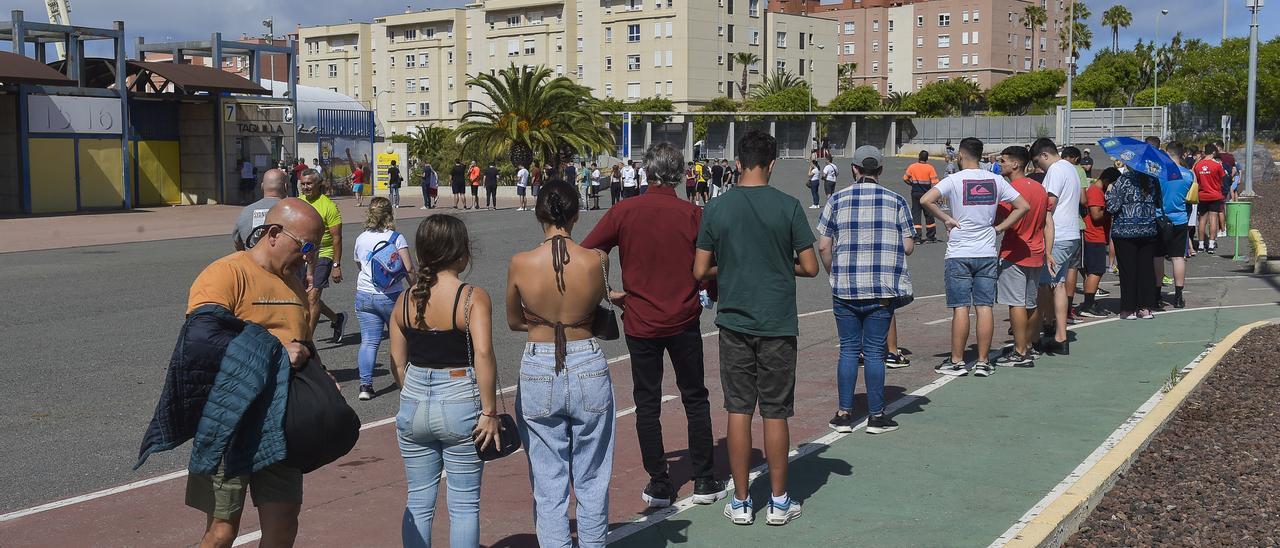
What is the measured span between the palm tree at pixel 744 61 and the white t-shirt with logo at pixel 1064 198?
87.8 m

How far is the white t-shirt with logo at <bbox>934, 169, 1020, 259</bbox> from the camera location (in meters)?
8.37

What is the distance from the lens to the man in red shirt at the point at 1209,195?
59.3 ft

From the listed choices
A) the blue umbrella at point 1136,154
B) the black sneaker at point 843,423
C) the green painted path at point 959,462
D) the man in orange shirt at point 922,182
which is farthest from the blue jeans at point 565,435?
the man in orange shirt at point 922,182

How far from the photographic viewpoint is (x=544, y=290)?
4594 millimetres

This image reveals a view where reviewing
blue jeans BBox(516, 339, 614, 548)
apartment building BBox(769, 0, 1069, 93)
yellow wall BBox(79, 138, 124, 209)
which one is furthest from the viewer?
apartment building BBox(769, 0, 1069, 93)

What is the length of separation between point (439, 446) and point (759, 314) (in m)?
1.68

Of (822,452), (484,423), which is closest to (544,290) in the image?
(484,423)

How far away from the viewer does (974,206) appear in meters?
8.38

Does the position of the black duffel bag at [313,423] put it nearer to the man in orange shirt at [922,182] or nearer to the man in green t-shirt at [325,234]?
the man in green t-shirt at [325,234]

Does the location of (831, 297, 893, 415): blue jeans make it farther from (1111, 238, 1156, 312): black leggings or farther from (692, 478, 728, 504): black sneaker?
(1111, 238, 1156, 312): black leggings

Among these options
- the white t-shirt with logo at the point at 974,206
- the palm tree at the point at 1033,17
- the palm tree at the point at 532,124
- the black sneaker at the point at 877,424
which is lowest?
the black sneaker at the point at 877,424

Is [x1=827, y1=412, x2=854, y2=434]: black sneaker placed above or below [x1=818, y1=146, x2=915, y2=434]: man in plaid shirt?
below

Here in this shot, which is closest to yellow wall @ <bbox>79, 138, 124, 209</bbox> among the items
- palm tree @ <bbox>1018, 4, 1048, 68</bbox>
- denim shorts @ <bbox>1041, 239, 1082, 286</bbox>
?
denim shorts @ <bbox>1041, 239, 1082, 286</bbox>

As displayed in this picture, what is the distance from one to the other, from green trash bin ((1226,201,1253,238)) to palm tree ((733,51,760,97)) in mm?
80801
